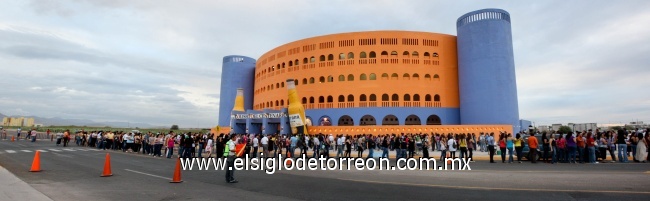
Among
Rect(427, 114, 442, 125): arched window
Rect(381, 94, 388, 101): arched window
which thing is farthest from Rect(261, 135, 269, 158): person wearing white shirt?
Rect(427, 114, 442, 125): arched window

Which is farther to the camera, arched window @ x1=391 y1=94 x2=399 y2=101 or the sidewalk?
arched window @ x1=391 y1=94 x2=399 y2=101

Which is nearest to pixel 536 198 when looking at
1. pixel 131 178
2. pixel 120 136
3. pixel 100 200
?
pixel 100 200

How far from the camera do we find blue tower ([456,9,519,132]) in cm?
3828

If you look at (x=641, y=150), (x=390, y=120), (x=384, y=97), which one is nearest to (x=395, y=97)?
(x=384, y=97)

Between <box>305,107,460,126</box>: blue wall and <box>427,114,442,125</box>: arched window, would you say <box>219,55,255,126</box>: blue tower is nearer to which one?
<box>305,107,460,126</box>: blue wall

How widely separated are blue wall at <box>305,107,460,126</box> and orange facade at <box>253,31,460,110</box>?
68cm

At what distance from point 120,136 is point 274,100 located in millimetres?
23743

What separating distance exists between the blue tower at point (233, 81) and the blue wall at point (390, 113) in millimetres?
23161

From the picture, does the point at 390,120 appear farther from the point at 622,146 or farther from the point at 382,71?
the point at 622,146

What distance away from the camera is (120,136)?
26.9 m

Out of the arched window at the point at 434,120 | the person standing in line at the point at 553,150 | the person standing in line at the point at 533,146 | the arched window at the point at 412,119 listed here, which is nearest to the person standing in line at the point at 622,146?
the person standing in line at the point at 553,150

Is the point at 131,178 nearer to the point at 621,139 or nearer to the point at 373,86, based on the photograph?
the point at 621,139

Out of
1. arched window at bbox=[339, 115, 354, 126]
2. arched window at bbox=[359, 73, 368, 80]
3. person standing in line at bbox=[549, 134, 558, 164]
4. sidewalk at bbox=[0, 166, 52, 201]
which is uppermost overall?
arched window at bbox=[359, 73, 368, 80]

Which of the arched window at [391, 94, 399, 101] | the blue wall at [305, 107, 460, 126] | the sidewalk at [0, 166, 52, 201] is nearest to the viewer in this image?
the sidewalk at [0, 166, 52, 201]
